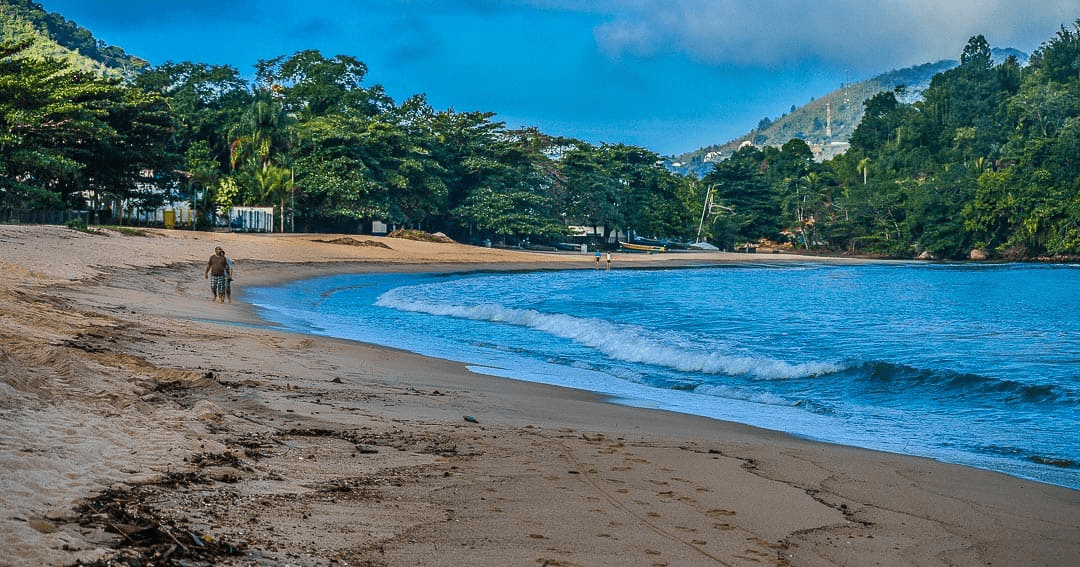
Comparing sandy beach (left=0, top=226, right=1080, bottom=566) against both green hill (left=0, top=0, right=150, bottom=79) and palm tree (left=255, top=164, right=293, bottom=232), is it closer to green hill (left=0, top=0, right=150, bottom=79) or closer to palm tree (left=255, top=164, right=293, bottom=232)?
palm tree (left=255, top=164, right=293, bottom=232)

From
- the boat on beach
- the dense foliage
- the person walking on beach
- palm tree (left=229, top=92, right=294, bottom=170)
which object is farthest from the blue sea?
the boat on beach

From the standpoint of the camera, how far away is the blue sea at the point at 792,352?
9906 millimetres

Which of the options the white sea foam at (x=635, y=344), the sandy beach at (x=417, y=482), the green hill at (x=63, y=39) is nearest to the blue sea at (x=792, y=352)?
the white sea foam at (x=635, y=344)

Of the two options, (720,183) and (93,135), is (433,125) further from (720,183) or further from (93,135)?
(720,183)

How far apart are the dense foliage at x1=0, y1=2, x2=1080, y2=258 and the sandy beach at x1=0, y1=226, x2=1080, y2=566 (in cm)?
3227

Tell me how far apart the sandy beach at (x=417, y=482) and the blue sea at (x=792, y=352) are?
179cm

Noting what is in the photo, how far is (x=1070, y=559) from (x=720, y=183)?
328ft

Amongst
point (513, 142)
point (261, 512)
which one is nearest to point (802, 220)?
point (513, 142)

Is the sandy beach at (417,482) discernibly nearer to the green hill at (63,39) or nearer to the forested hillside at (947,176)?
the forested hillside at (947,176)

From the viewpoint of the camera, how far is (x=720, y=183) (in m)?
102

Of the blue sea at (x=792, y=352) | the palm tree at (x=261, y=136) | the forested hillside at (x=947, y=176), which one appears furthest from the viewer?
the forested hillside at (x=947, y=176)

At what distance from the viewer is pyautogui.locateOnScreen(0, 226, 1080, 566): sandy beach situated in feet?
13.1

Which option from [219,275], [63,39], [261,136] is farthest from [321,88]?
[63,39]

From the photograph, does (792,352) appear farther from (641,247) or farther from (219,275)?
(641,247)
